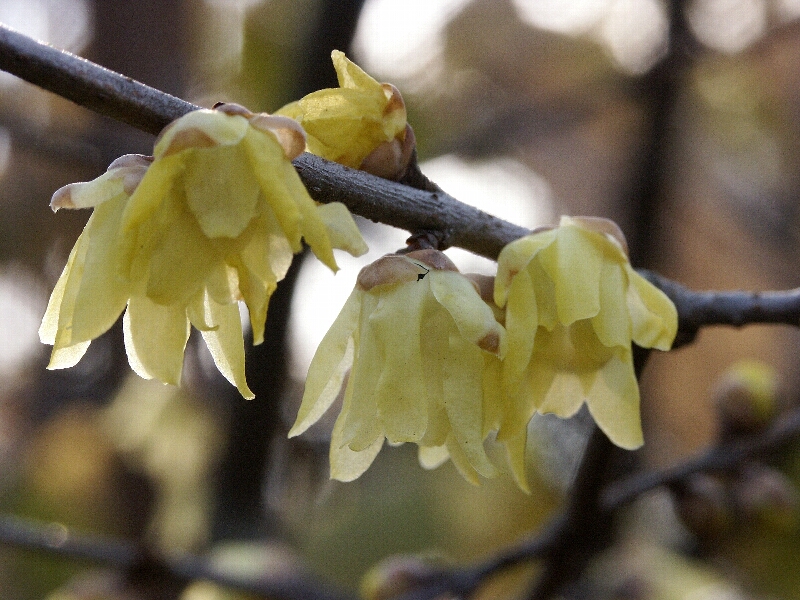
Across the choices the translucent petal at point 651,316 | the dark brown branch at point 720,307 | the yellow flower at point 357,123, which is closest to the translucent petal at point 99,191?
the yellow flower at point 357,123

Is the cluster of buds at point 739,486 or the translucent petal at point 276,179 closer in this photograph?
the translucent petal at point 276,179

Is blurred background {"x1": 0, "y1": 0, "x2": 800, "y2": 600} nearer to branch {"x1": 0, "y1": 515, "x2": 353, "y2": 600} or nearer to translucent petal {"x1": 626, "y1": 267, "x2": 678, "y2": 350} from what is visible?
branch {"x1": 0, "y1": 515, "x2": 353, "y2": 600}

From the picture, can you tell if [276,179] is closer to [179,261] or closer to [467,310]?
[179,261]

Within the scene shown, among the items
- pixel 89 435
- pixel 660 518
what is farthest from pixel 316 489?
pixel 660 518

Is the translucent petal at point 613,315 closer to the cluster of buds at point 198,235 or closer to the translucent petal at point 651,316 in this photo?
the translucent petal at point 651,316

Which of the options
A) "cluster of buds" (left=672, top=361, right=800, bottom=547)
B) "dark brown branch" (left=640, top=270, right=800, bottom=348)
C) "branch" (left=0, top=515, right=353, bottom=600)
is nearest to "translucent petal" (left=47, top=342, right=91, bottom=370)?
"dark brown branch" (left=640, top=270, right=800, bottom=348)

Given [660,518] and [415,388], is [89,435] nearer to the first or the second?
[660,518]
